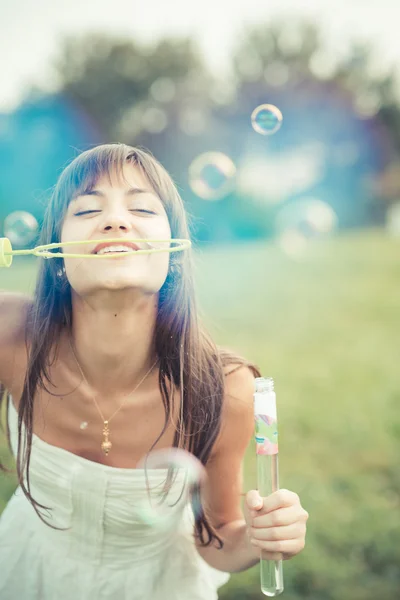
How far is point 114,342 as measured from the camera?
5.94 feet

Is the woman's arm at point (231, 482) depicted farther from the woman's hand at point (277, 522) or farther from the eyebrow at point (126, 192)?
the eyebrow at point (126, 192)

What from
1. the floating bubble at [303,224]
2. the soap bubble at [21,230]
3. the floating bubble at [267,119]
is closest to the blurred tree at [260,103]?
the floating bubble at [303,224]

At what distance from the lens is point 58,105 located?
21.0 meters

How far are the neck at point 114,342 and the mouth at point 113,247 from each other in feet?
0.46

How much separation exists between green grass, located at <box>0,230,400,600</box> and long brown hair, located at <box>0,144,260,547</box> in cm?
30

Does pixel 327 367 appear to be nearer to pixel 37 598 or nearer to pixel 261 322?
pixel 261 322

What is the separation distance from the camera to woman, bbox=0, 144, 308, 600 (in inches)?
72.6

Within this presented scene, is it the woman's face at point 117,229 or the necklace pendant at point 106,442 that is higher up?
the woman's face at point 117,229

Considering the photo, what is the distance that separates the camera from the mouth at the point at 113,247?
1.63 metres

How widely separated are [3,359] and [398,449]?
8.32ft

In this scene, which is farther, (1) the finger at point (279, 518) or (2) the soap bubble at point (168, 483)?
(2) the soap bubble at point (168, 483)

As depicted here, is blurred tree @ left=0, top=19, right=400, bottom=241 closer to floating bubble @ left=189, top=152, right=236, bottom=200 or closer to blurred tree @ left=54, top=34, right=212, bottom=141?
blurred tree @ left=54, top=34, right=212, bottom=141

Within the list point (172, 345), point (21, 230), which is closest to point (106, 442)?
point (172, 345)

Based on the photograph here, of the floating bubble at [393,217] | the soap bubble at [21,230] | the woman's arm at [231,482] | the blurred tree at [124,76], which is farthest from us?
the blurred tree at [124,76]
